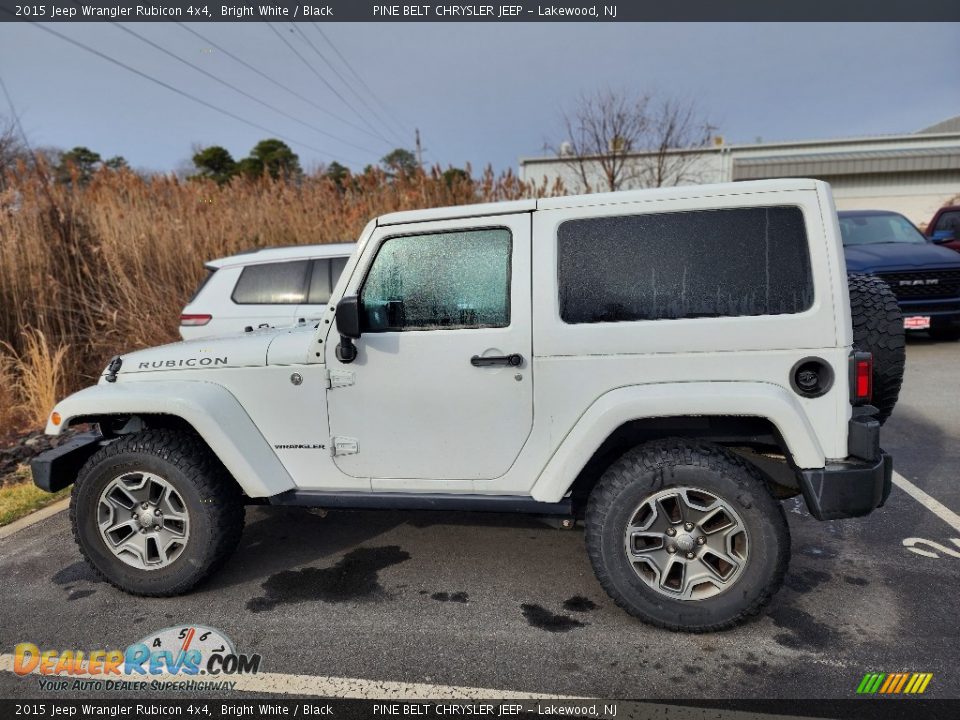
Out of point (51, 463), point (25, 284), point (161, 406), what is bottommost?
point (51, 463)

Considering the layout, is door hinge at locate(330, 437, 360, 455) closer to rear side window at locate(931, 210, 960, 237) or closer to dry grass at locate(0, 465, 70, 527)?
dry grass at locate(0, 465, 70, 527)

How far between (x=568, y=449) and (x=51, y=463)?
2.67 metres

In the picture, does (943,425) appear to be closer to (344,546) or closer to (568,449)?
(568,449)

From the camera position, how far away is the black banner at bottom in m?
2.28

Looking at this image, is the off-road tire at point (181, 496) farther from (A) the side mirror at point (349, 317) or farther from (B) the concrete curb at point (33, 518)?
(B) the concrete curb at point (33, 518)

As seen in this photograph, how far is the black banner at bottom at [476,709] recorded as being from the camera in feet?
7.47

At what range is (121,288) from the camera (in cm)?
786

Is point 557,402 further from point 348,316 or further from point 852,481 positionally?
point 852,481

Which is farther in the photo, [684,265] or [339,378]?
[339,378]

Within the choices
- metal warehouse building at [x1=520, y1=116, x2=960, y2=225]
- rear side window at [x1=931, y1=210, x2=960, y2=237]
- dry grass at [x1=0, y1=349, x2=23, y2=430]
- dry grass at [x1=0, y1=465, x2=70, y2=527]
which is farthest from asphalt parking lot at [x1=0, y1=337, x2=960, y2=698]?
metal warehouse building at [x1=520, y1=116, x2=960, y2=225]

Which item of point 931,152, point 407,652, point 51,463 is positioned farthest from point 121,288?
point 931,152

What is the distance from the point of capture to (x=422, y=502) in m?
3.06

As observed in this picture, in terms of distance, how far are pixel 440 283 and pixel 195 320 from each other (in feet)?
14.1

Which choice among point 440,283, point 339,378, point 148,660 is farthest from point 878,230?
point 148,660
